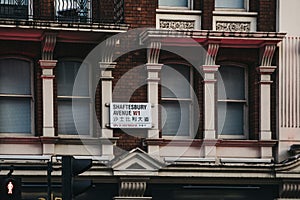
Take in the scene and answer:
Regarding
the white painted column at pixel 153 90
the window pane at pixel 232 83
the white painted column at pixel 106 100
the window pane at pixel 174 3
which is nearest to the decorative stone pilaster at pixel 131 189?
the white painted column at pixel 106 100

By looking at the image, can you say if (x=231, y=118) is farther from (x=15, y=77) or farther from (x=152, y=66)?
(x=15, y=77)

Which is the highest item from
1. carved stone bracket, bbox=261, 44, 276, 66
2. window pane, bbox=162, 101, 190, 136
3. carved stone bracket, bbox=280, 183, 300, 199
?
carved stone bracket, bbox=261, 44, 276, 66

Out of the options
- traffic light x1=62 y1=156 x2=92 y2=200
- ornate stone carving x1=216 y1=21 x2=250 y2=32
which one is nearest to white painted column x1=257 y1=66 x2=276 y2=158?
ornate stone carving x1=216 y1=21 x2=250 y2=32

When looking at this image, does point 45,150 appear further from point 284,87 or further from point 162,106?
point 284,87

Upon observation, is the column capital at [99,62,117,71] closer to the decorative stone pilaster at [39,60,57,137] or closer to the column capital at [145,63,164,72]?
the column capital at [145,63,164,72]

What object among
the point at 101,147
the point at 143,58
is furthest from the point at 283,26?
the point at 101,147

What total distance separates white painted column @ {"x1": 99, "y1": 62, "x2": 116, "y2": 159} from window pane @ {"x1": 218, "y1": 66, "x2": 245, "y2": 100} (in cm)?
273

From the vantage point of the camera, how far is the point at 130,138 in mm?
25891

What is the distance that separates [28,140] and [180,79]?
400 cm

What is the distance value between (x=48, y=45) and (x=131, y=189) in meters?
3.84

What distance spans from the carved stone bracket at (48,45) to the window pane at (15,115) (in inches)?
45.6

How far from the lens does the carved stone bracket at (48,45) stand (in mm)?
24891

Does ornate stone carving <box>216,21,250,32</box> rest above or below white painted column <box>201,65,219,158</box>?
above

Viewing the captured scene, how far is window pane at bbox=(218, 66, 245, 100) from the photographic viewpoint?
87.2 feet
